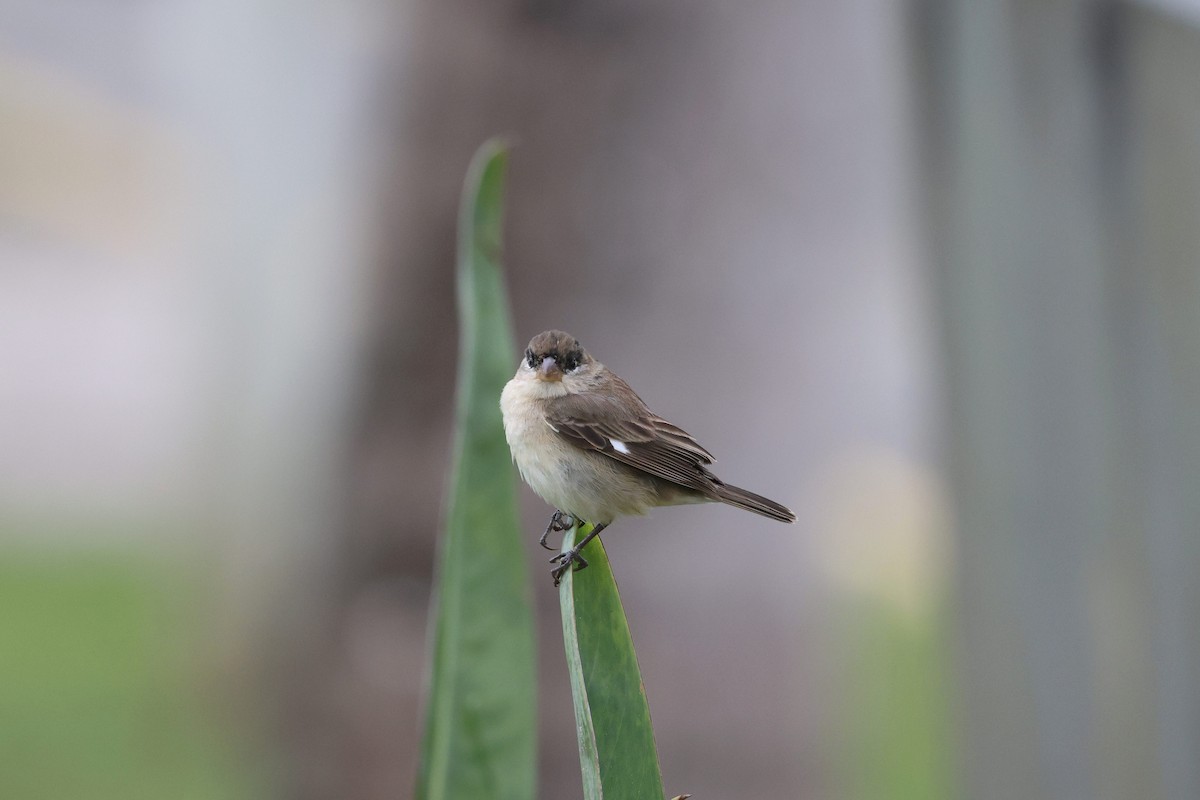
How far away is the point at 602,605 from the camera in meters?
0.72

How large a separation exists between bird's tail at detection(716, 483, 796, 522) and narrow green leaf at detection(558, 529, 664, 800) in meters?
0.37

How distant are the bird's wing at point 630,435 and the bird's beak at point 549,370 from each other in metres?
0.03

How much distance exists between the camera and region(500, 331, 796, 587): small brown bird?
1.25 meters

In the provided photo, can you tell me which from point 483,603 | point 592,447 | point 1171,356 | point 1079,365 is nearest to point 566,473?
point 592,447

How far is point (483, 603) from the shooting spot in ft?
2.44

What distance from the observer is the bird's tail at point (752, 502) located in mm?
1090

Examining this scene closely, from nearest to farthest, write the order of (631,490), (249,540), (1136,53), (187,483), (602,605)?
(602,605) < (631,490) < (1136,53) < (249,540) < (187,483)

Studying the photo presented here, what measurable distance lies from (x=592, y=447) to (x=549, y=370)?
13cm

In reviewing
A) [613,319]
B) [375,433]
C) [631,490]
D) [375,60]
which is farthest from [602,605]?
[375,60]

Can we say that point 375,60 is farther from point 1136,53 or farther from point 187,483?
point 187,483

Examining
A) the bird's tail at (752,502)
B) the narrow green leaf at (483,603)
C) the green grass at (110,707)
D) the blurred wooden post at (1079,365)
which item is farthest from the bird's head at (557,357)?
the green grass at (110,707)

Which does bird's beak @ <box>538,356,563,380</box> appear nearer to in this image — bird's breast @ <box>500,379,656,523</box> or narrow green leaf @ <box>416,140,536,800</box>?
bird's breast @ <box>500,379,656,523</box>

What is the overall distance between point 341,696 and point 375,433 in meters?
0.64

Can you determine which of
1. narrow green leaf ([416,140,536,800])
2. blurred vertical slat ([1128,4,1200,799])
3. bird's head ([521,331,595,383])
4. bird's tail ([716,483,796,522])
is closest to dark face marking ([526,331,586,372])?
bird's head ([521,331,595,383])
